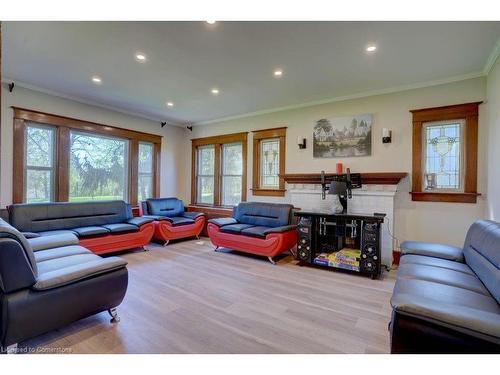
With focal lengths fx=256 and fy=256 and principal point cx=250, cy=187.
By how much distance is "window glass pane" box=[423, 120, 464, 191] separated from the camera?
11.7ft

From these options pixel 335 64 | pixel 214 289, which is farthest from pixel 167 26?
pixel 214 289

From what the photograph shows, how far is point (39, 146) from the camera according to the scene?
4352 millimetres

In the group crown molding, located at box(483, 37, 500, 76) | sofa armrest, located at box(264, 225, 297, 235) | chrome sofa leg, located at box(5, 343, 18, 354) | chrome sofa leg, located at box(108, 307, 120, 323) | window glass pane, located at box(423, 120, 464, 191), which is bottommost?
chrome sofa leg, located at box(108, 307, 120, 323)

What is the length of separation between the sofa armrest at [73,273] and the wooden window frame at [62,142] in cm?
308

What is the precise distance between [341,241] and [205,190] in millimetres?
3552

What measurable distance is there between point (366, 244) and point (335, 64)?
2.38 meters

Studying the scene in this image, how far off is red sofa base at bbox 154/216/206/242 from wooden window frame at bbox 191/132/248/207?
791 millimetres

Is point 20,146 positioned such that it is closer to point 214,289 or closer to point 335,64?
point 214,289

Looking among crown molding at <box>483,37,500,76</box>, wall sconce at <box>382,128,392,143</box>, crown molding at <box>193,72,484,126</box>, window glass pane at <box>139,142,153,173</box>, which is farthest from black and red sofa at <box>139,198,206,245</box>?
crown molding at <box>483,37,500,76</box>

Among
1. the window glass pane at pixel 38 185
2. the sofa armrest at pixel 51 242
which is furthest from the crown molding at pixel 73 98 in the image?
the sofa armrest at pixel 51 242

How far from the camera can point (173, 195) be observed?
6.62 metres

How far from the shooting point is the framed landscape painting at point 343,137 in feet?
13.7

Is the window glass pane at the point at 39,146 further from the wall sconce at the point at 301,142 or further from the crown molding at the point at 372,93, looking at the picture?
the wall sconce at the point at 301,142

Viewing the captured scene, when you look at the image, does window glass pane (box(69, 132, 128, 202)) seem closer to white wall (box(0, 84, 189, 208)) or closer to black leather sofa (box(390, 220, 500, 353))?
white wall (box(0, 84, 189, 208))
